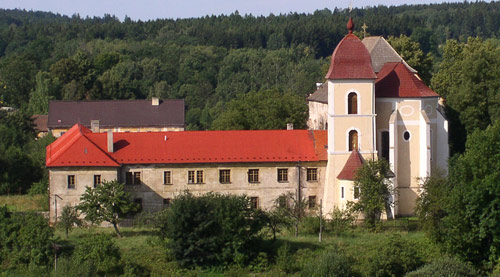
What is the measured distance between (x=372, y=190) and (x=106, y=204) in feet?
40.0

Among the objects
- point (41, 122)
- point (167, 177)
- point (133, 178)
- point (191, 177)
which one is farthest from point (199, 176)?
point (41, 122)

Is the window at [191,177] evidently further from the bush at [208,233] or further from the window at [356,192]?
the window at [356,192]

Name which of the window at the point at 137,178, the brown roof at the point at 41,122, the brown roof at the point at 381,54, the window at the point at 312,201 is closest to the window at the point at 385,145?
the window at the point at 312,201

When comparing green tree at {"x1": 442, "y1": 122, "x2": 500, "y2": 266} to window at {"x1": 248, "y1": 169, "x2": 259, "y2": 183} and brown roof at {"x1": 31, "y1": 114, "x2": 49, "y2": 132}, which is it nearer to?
window at {"x1": 248, "y1": 169, "x2": 259, "y2": 183}

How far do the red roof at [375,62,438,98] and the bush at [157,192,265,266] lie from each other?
1200 cm

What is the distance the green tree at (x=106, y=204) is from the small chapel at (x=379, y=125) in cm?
1029

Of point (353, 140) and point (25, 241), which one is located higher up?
point (353, 140)

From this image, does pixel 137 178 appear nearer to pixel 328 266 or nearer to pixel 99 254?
pixel 99 254

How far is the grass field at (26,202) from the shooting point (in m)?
51.3

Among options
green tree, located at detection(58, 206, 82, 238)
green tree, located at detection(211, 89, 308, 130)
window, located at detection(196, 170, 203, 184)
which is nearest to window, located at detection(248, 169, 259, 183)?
window, located at detection(196, 170, 203, 184)

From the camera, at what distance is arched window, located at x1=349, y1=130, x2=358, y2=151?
48625mm

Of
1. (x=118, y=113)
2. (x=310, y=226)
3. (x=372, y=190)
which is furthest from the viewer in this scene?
(x=118, y=113)

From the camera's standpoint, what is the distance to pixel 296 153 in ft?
163

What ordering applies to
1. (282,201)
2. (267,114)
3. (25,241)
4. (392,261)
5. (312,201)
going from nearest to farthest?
1. (392,261)
2. (25,241)
3. (282,201)
4. (312,201)
5. (267,114)
